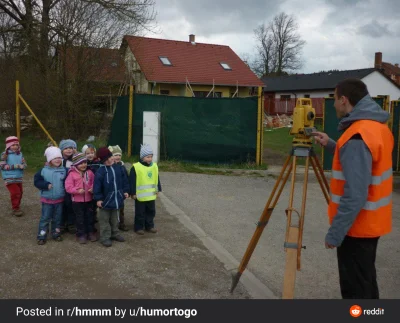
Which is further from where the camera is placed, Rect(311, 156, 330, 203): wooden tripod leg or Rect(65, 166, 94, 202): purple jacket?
Rect(65, 166, 94, 202): purple jacket

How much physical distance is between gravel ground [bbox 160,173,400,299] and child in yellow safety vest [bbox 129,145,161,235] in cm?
88

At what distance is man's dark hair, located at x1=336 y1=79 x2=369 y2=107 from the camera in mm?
3088

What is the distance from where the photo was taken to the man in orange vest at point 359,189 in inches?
113

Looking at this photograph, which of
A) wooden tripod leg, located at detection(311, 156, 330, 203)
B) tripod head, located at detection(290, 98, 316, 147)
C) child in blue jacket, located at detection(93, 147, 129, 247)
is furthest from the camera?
child in blue jacket, located at detection(93, 147, 129, 247)

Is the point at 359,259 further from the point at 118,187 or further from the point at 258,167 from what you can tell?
the point at 258,167

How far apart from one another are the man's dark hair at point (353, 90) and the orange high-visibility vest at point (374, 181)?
20 centimetres

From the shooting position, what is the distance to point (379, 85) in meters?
45.2

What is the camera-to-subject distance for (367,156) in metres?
2.86

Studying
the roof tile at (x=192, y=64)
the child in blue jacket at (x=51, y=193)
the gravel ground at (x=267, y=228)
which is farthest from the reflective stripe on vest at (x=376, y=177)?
the roof tile at (x=192, y=64)

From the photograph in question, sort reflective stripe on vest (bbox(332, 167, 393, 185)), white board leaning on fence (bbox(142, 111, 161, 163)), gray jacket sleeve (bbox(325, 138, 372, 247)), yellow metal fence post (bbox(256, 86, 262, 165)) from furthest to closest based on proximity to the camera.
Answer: white board leaning on fence (bbox(142, 111, 161, 163)) < yellow metal fence post (bbox(256, 86, 262, 165)) < reflective stripe on vest (bbox(332, 167, 393, 185)) < gray jacket sleeve (bbox(325, 138, 372, 247))

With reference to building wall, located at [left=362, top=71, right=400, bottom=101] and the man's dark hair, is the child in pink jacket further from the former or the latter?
building wall, located at [left=362, top=71, right=400, bottom=101]

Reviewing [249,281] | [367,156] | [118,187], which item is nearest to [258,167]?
[118,187]
